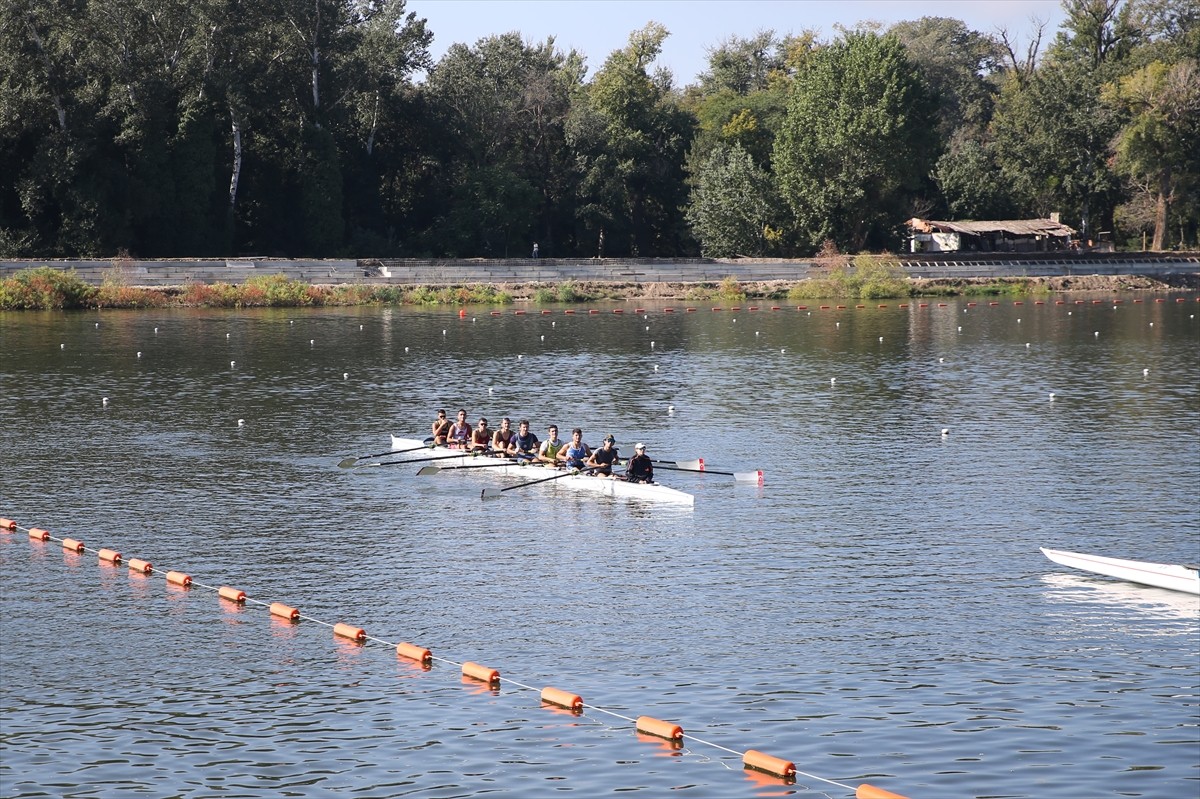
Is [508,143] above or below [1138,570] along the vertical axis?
above

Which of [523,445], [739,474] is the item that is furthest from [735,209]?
[739,474]

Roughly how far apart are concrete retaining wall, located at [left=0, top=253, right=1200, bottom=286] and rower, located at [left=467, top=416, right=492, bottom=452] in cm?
5411

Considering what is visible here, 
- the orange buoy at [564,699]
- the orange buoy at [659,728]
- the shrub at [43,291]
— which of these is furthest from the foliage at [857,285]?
the orange buoy at [659,728]

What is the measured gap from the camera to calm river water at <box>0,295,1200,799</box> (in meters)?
17.6

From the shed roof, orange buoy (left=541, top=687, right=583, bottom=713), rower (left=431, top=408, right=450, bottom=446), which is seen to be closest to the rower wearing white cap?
rower (left=431, top=408, right=450, bottom=446)

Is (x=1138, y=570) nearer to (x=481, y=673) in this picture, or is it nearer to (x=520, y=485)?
(x=481, y=673)

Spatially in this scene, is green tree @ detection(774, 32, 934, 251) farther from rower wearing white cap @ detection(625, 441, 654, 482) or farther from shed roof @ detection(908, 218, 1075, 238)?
rower wearing white cap @ detection(625, 441, 654, 482)

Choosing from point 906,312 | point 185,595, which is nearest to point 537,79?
point 906,312

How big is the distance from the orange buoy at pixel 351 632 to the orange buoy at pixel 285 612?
3.34ft

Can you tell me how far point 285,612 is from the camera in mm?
22875

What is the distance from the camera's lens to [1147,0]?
128m

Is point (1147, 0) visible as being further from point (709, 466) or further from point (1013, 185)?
point (709, 466)

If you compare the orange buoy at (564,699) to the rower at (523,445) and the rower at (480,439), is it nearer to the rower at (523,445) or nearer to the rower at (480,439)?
the rower at (523,445)

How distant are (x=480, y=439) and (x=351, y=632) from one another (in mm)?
14570
